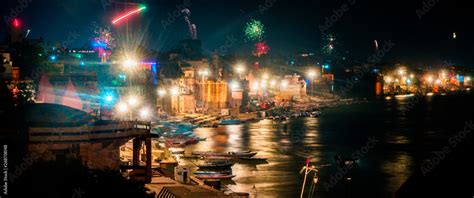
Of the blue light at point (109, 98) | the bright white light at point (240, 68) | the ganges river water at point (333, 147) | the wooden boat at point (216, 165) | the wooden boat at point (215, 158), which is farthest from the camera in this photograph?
the bright white light at point (240, 68)

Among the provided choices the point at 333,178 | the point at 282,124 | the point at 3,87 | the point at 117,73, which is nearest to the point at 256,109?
the point at 282,124

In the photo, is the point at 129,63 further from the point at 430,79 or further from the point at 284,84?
the point at 430,79

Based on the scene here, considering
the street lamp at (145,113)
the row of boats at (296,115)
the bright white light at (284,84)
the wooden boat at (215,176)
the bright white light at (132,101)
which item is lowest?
the wooden boat at (215,176)

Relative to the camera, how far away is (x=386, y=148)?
123ft

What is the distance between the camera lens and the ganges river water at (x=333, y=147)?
950 inches

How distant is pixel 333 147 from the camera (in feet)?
124

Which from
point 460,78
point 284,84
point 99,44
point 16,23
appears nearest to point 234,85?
point 99,44

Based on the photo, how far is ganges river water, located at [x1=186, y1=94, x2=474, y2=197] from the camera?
79.2 feet

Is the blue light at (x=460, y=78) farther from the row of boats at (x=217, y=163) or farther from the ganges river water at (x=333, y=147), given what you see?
the row of boats at (x=217, y=163)

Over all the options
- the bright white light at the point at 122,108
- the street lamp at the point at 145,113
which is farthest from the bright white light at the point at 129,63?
→ the bright white light at the point at 122,108

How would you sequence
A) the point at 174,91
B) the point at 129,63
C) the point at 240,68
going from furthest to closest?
1. the point at 240,68
2. the point at 174,91
3. the point at 129,63

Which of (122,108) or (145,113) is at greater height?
(122,108)

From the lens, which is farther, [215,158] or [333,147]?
[333,147]

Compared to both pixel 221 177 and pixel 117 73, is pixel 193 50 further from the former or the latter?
pixel 221 177
